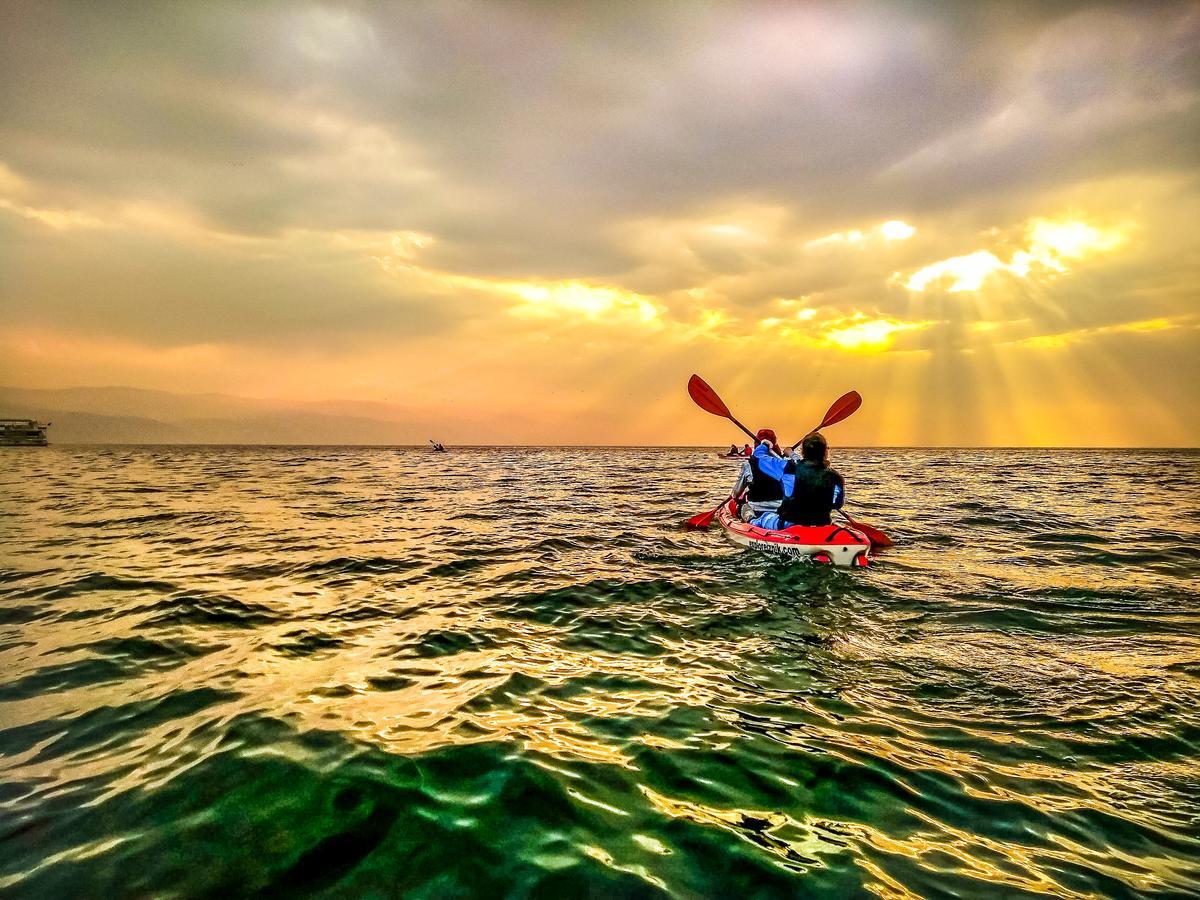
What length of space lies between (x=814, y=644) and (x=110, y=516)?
64.5ft

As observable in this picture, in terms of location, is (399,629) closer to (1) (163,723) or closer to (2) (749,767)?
(1) (163,723)

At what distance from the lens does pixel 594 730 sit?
4289 millimetres

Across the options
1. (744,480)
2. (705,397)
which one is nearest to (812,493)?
(744,480)

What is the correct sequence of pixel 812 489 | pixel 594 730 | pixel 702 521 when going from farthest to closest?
pixel 702 521, pixel 812 489, pixel 594 730

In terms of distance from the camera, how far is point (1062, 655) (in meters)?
6.02

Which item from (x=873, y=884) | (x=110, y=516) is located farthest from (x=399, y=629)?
(x=110, y=516)

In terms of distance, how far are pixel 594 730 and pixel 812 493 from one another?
753cm

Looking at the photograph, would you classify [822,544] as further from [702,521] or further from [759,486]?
[702,521]

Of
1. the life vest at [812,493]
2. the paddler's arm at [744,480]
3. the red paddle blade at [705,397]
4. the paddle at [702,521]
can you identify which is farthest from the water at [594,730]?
the red paddle blade at [705,397]

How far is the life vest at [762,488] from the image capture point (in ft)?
43.7

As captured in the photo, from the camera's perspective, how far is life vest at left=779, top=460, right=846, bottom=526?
1030 cm

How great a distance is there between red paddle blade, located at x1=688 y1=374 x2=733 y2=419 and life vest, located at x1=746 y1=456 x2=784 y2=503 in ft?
9.48

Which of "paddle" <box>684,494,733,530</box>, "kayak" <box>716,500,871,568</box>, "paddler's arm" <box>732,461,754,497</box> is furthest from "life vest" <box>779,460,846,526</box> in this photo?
"paddle" <box>684,494,733,530</box>

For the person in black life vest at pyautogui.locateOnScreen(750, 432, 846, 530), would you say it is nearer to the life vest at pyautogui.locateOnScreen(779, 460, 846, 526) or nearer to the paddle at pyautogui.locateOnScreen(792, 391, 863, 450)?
the life vest at pyautogui.locateOnScreen(779, 460, 846, 526)
